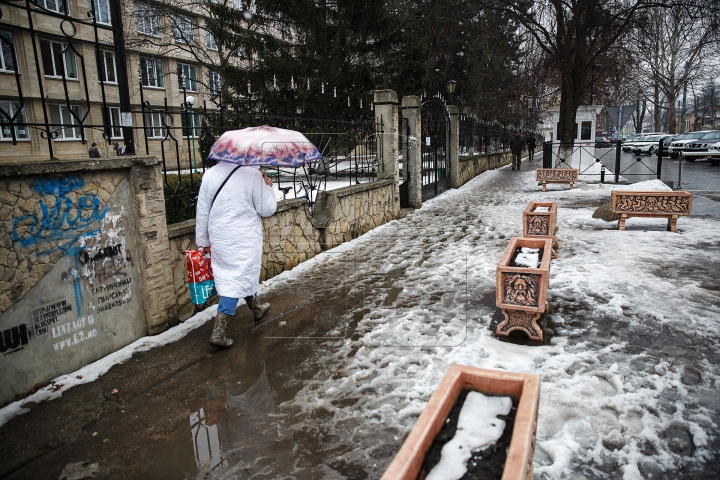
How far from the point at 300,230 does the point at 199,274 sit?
2.79m

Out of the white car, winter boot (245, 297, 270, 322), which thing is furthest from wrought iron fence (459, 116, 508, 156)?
winter boot (245, 297, 270, 322)

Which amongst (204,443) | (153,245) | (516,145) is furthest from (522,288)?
(516,145)

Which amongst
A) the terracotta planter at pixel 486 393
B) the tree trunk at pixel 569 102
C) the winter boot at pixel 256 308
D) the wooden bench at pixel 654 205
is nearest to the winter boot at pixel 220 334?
the winter boot at pixel 256 308

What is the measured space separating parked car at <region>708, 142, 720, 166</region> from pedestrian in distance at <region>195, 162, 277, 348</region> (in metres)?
25.0

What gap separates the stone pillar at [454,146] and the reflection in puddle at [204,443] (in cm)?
1439

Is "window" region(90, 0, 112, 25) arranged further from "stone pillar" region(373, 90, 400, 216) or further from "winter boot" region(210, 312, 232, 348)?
"winter boot" region(210, 312, 232, 348)

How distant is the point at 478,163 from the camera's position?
21.9 m

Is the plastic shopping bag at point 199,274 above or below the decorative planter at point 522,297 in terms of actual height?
above

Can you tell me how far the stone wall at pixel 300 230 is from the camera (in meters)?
4.79

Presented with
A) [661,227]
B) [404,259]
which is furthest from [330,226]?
[661,227]

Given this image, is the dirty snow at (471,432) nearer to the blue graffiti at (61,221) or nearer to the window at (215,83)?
the blue graffiti at (61,221)

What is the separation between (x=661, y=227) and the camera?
8445mm

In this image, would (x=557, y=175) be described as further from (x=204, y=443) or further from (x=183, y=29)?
(x=183, y=29)

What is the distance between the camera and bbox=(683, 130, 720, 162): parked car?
23.3m
